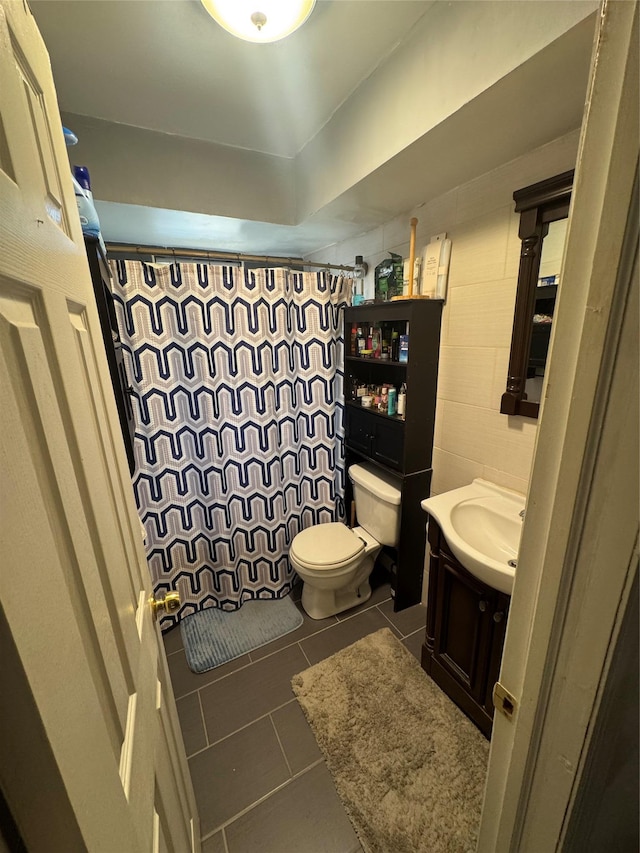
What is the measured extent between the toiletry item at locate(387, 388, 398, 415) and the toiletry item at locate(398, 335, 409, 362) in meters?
0.18

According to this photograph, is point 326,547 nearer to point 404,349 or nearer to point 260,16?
point 404,349

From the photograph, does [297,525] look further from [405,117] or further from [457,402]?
[405,117]

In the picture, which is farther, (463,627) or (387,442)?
(387,442)

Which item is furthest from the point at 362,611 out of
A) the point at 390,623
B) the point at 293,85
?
the point at 293,85

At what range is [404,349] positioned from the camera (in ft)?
5.43

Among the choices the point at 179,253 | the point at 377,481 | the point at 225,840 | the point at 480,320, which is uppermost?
the point at 179,253

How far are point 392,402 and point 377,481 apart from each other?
18.3 inches

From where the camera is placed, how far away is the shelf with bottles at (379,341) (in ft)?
5.66

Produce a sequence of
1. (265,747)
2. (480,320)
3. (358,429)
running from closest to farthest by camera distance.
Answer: (265,747)
(480,320)
(358,429)

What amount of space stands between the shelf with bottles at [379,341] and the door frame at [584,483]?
4.06ft

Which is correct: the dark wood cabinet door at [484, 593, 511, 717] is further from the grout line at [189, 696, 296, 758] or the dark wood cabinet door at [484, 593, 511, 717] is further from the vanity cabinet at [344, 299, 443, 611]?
the grout line at [189, 696, 296, 758]

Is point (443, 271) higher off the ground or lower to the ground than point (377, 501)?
higher

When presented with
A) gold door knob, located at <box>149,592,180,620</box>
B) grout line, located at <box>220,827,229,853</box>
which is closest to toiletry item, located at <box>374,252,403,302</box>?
gold door knob, located at <box>149,592,180,620</box>

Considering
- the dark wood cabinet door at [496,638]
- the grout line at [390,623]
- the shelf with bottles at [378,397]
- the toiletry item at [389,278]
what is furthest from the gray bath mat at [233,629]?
the toiletry item at [389,278]
